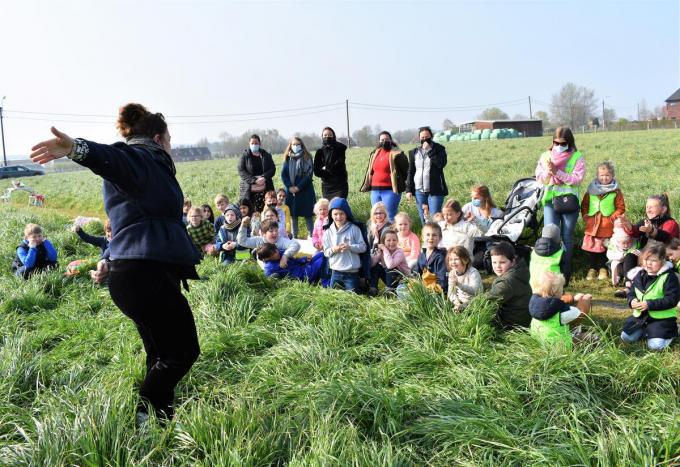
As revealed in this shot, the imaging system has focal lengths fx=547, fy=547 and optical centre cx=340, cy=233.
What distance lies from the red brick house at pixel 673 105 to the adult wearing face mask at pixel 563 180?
9610 cm

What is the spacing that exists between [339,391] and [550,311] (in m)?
1.98

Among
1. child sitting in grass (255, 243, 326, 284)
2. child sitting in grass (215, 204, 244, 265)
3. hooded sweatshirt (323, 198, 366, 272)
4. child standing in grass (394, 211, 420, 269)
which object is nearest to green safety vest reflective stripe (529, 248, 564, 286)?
child standing in grass (394, 211, 420, 269)

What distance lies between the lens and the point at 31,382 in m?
4.27

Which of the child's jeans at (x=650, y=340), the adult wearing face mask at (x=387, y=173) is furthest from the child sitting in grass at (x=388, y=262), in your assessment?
the child's jeans at (x=650, y=340)

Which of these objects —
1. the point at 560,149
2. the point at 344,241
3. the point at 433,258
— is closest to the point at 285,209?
the point at 344,241

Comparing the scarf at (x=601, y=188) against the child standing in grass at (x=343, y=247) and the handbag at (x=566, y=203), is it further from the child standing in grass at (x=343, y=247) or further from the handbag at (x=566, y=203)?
the child standing in grass at (x=343, y=247)

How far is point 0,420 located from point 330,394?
7.12 feet

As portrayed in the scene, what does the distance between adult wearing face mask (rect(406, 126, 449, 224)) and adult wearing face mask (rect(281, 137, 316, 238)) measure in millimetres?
1938

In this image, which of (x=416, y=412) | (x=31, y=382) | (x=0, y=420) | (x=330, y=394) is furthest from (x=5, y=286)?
(x=416, y=412)

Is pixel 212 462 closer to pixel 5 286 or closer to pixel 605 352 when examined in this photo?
pixel 605 352

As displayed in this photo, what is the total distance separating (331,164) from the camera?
30.4ft

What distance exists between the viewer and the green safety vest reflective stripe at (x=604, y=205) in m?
6.97

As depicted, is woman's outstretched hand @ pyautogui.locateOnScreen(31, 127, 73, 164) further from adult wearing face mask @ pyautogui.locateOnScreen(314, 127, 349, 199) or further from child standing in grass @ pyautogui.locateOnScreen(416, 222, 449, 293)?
adult wearing face mask @ pyautogui.locateOnScreen(314, 127, 349, 199)

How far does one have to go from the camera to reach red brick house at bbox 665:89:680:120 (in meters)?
88.1
